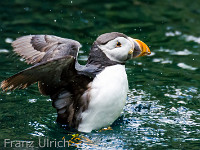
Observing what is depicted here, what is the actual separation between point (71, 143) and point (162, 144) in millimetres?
1198

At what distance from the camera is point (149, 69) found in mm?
8164

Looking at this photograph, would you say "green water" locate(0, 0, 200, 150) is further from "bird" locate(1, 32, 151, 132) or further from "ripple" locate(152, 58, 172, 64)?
"bird" locate(1, 32, 151, 132)

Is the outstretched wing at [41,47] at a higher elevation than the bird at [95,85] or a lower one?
higher

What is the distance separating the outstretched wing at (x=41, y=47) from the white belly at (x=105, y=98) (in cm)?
71

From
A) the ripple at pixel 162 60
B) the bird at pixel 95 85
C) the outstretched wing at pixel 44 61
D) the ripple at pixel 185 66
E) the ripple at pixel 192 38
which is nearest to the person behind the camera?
the outstretched wing at pixel 44 61

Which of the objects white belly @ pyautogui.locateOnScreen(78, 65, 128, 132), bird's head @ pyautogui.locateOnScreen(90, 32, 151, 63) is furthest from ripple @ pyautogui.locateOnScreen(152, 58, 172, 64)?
white belly @ pyautogui.locateOnScreen(78, 65, 128, 132)

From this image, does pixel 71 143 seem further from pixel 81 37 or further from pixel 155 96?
pixel 81 37

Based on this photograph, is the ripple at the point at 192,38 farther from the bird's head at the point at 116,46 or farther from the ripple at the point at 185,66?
the bird's head at the point at 116,46

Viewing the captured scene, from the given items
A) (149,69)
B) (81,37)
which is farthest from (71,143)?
(81,37)

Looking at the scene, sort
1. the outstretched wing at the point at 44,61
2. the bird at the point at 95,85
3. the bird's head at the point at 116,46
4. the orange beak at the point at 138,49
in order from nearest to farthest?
the outstretched wing at the point at 44,61, the bird at the point at 95,85, the bird's head at the point at 116,46, the orange beak at the point at 138,49

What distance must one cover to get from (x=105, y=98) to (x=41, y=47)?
1762 mm

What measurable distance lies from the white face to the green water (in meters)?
1.04

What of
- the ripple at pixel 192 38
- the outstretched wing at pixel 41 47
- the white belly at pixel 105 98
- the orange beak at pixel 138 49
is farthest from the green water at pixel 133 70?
the orange beak at pixel 138 49

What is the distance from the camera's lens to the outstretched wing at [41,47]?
19.6 feet
